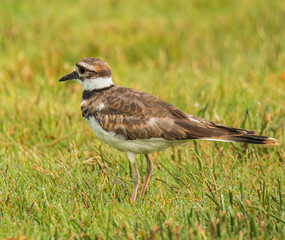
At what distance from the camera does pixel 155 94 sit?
26.6ft

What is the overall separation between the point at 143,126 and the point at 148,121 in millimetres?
79

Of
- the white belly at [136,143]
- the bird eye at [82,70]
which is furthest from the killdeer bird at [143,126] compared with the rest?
the bird eye at [82,70]

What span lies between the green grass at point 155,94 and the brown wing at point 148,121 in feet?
1.68

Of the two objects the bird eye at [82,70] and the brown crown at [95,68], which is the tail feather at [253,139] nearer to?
the brown crown at [95,68]

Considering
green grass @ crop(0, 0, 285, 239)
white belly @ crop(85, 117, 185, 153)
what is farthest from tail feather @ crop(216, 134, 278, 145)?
white belly @ crop(85, 117, 185, 153)

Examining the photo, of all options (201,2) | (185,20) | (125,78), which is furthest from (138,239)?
(201,2)

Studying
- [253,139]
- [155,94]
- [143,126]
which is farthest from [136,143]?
[155,94]

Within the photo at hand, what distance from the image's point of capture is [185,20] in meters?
11.8

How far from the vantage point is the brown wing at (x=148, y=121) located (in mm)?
4906

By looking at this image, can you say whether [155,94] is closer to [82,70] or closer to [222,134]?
[82,70]

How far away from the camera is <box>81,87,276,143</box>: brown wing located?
4.91 meters

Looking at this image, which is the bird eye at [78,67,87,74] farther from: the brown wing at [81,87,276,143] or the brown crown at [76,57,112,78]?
the brown wing at [81,87,276,143]

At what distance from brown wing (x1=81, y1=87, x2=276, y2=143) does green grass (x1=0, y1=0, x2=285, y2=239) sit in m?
0.51

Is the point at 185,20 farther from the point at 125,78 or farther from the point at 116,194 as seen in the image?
the point at 116,194
